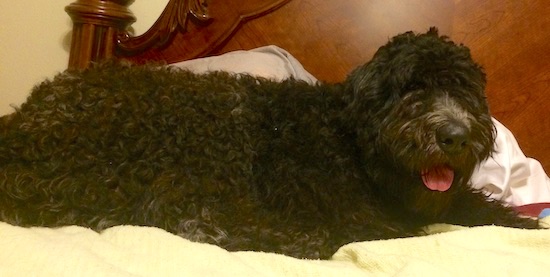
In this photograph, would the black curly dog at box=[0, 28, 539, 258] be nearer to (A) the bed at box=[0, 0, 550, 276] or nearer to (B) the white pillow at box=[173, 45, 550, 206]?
(B) the white pillow at box=[173, 45, 550, 206]

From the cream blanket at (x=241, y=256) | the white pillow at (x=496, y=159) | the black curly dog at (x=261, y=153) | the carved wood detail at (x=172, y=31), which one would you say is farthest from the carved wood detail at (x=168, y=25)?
the cream blanket at (x=241, y=256)

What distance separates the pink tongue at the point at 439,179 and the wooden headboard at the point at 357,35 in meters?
1.08

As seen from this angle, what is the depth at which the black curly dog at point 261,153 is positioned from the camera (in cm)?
147

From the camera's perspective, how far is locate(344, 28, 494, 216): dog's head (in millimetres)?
1518

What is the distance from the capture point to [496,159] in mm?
2104

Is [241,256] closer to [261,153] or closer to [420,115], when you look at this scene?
[261,153]

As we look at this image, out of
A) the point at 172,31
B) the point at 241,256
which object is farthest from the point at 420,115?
the point at 172,31

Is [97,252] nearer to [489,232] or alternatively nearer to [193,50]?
[489,232]

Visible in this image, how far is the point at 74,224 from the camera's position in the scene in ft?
4.66

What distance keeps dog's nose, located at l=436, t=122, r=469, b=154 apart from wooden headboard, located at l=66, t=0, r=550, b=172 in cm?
115

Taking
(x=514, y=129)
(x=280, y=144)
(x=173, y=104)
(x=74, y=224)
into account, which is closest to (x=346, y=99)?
(x=280, y=144)

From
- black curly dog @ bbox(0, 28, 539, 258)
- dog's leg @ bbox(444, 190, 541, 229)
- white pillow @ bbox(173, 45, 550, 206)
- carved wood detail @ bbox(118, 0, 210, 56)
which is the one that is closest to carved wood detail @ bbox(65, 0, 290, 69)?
carved wood detail @ bbox(118, 0, 210, 56)

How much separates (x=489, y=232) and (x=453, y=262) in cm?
22

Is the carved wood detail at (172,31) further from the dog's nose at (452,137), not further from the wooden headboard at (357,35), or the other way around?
the dog's nose at (452,137)
